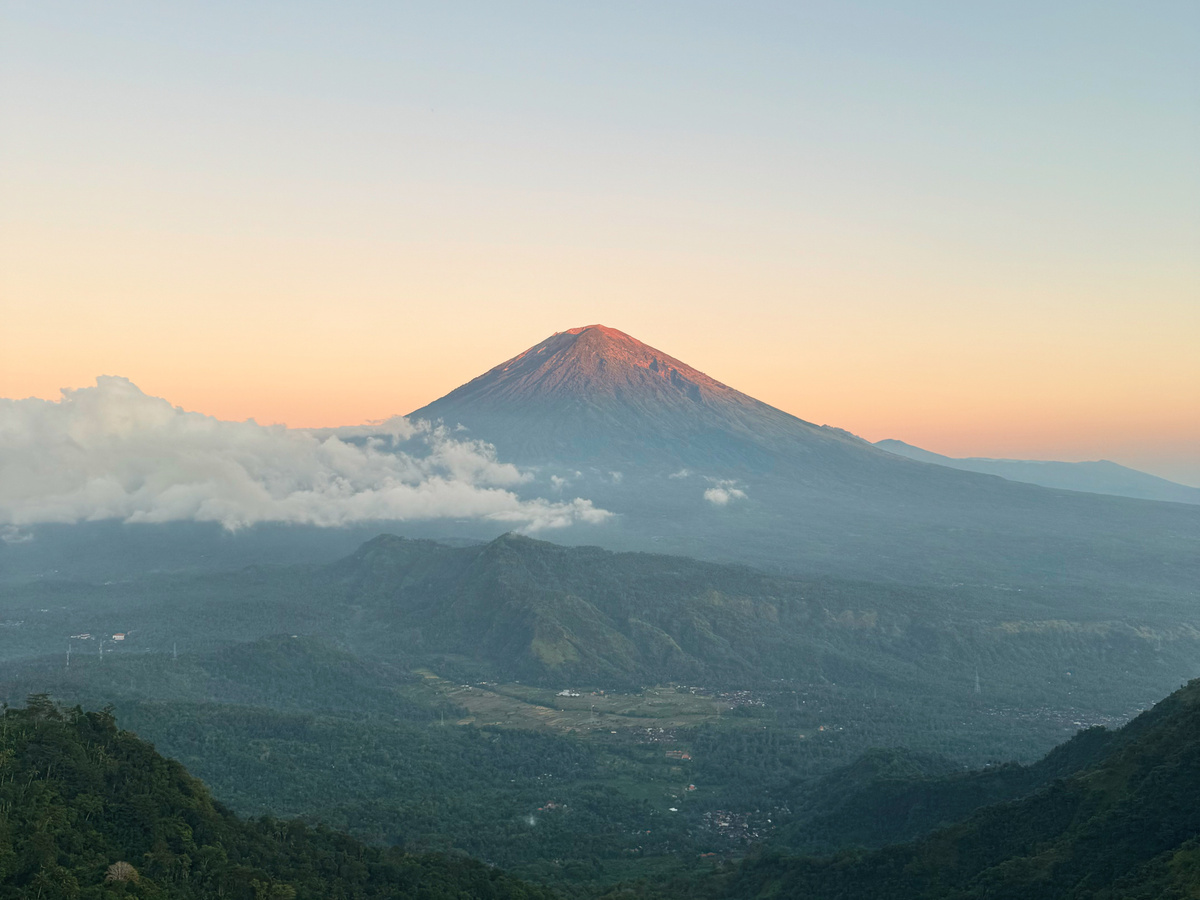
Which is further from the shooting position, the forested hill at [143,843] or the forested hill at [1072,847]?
the forested hill at [1072,847]

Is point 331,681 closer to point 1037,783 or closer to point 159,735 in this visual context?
point 159,735

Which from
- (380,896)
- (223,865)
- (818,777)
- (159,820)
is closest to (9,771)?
(159,820)

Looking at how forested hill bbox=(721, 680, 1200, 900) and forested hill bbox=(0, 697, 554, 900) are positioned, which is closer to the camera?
forested hill bbox=(0, 697, 554, 900)

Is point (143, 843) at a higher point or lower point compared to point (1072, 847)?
higher
